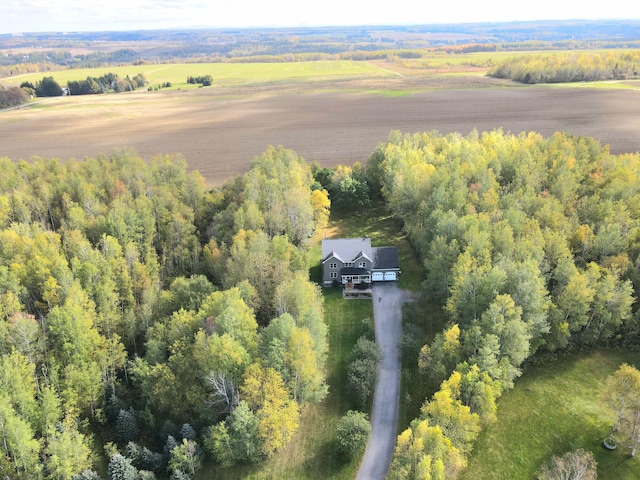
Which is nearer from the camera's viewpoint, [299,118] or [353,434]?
[353,434]

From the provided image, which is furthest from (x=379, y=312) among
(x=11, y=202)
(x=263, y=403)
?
(x=11, y=202)

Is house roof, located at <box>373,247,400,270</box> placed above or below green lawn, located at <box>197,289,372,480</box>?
above

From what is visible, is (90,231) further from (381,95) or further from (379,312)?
(381,95)

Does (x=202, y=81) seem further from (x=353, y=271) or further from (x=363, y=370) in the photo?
(x=363, y=370)

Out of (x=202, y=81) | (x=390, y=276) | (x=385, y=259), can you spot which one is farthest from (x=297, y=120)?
(x=202, y=81)

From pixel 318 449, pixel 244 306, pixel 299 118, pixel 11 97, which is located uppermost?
pixel 11 97

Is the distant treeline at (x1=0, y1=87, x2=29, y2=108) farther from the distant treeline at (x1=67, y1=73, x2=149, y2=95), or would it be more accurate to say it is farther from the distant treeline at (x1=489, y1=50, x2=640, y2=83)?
the distant treeline at (x1=489, y1=50, x2=640, y2=83)

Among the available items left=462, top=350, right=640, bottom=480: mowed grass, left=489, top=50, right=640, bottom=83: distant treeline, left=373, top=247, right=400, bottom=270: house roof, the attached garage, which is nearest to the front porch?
the attached garage
